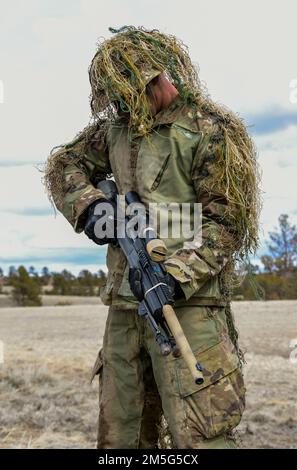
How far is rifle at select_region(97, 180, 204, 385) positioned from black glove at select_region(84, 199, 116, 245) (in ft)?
0.10

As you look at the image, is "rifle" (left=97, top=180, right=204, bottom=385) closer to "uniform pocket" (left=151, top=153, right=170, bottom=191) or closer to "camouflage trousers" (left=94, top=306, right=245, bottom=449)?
"uniform pocket" (left=151, top=153, right=170, bottom=191)

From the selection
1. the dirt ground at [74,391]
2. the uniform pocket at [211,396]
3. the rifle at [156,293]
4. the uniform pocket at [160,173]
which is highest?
the uniform pocket at [160,173]

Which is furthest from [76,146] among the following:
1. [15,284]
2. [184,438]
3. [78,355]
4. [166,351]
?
[15,284]

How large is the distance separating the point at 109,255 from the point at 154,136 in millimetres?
616

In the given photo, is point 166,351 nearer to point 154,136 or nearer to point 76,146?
point 154,136

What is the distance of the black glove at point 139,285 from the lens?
3.00 m

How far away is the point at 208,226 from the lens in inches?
125

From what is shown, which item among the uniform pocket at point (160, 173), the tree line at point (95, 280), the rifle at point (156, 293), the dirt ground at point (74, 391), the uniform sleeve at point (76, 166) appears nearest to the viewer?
the rifle at point (156, 293)

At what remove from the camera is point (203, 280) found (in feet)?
10.2

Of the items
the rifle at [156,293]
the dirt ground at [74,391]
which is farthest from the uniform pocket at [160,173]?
the dirt ground at [74,391]

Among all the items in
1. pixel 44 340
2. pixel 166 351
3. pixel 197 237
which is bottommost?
pixel 44 340

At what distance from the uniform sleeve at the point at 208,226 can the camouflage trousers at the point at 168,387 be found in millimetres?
195

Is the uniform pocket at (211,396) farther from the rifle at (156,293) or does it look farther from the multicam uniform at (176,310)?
the rifle at (156,293)

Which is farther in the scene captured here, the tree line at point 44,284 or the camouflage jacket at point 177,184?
the tree line at point 44,284
